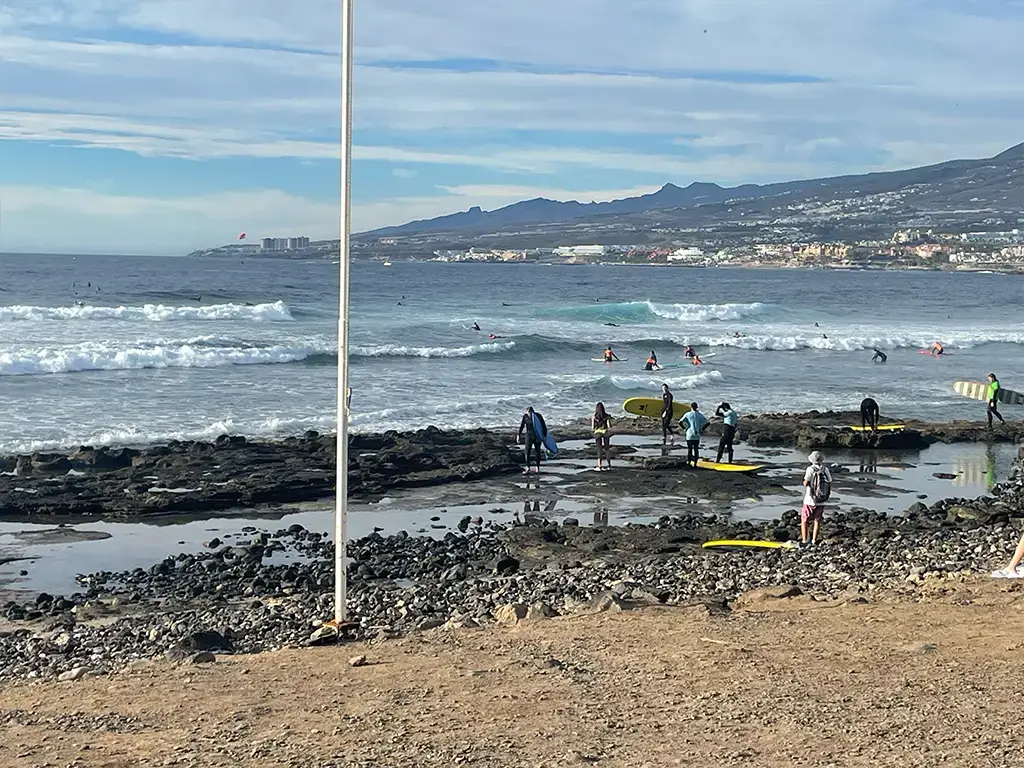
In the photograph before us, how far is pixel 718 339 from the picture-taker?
58.2 meters

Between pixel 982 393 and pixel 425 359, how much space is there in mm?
18591

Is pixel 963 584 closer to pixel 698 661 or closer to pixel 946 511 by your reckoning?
pixel 698 661

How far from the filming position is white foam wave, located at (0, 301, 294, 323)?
60469 millimetres

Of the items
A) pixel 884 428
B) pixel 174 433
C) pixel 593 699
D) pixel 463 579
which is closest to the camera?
pixel 593 699

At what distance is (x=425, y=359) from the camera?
1802 inches

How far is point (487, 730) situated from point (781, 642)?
2961 millimetres

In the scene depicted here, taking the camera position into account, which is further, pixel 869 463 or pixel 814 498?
pixel 869 463

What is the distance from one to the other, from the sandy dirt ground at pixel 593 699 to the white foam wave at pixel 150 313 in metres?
52.7

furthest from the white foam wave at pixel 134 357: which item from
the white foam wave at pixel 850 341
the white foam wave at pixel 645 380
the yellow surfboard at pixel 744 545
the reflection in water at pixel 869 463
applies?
the yellow surfboard at pixel 744 545

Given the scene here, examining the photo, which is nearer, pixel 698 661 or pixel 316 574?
pixel 698 661

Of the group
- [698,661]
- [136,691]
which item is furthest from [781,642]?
[136,691]

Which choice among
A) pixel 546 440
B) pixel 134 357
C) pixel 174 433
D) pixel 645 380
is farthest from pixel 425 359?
pixel 546 440

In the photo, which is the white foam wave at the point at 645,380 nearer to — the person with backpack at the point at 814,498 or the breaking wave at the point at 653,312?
the person with backpack at the point at 814,498

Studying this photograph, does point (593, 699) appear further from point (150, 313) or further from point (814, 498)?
point (150, 313)
